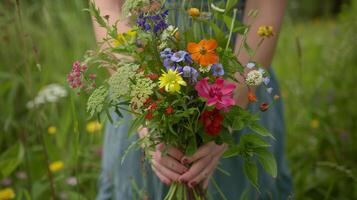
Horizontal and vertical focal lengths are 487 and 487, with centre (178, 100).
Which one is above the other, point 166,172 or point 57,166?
point 166,172

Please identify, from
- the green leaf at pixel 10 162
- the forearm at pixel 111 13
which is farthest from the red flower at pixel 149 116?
the green leaf at pixel 10 162

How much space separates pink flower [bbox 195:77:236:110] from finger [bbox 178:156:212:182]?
188 mm

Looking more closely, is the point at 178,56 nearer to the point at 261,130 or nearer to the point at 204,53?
the point at 204,53

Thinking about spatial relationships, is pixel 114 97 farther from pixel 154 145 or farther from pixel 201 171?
pixel 201 171

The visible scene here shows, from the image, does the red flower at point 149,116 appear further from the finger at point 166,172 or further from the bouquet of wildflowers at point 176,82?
the finger at point 166,172

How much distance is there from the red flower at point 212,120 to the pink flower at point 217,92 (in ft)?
0.12

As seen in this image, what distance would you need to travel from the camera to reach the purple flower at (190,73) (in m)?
0.73

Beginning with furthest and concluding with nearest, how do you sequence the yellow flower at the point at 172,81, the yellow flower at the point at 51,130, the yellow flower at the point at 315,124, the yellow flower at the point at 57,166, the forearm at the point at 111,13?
1. the yellow flower at the point at 315,124
2. the yellow flower at the point at 51,130
3. the yellow flower at the point at 57,166
4. the forearm at the point at 111,13
5. the yellow flower at the point at 172,81

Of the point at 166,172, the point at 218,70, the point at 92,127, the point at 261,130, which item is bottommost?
the point at 92,127

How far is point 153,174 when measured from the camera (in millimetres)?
1209

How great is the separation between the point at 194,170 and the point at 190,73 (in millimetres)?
226

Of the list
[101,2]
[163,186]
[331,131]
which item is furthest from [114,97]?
[331,131]

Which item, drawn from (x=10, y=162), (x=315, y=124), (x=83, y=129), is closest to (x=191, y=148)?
(x=10, y=162)

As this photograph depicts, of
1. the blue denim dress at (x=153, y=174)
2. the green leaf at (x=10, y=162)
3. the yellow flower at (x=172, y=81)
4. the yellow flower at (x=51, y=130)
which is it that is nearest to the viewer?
the yellow flower at (x=172, y=81)
